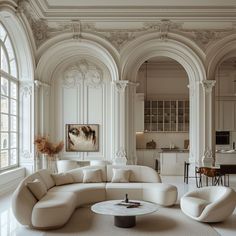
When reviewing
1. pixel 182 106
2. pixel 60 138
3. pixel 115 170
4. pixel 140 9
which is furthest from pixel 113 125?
pixel 182 106

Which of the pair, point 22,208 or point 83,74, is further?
point 83,74

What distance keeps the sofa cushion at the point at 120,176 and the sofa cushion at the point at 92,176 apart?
1.15 feet

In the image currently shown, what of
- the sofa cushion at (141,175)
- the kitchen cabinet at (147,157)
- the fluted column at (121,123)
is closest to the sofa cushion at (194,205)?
the sofa cushion at (141,175)

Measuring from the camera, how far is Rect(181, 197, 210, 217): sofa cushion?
6207 mm

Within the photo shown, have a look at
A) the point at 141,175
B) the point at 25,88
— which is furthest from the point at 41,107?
the point at 141,175

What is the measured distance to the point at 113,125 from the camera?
11.2 m

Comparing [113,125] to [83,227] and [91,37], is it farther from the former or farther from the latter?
[83,227]

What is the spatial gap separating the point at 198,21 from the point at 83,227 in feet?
23.5

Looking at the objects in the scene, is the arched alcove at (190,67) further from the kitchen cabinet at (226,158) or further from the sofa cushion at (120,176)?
the sofa cushion at (120,176)

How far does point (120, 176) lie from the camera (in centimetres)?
838

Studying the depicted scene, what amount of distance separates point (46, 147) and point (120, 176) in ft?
10.7

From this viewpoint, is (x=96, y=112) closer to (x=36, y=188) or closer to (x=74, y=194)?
(x=74, y=194)

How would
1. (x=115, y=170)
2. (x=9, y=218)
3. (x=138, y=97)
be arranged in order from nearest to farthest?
(x=9, y=218), (x=115, y=170), (x=138, y=97)

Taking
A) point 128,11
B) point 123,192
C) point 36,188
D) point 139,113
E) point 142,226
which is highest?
point 128,11
